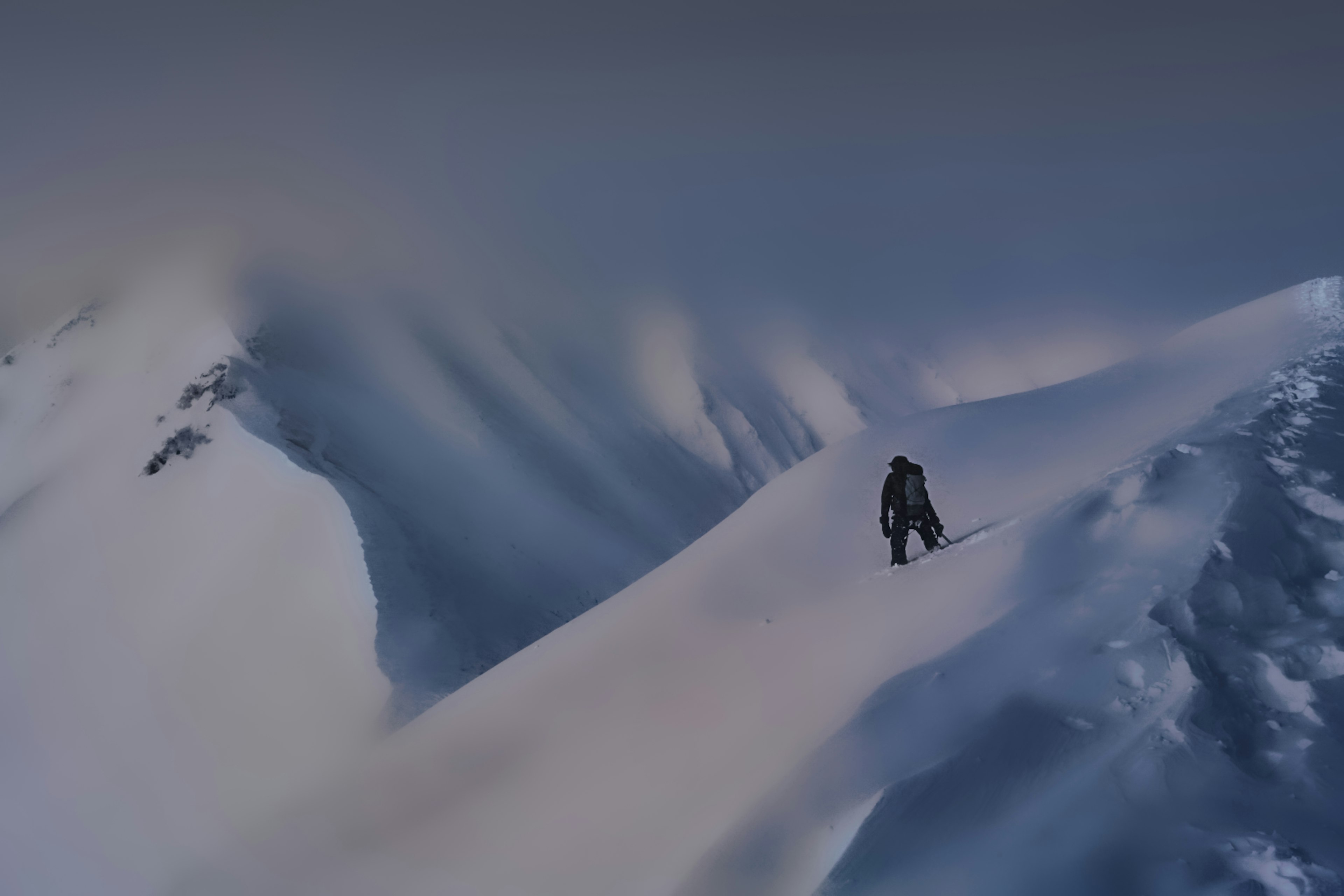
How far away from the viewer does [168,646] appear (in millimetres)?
17578

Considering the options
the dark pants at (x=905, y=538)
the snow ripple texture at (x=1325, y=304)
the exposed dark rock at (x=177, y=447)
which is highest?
the exposed dark rock at (x=177, y=447)

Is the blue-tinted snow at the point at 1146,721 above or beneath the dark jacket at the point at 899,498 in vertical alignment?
beneath

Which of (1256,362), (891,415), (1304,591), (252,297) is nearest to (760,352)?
(891,415)

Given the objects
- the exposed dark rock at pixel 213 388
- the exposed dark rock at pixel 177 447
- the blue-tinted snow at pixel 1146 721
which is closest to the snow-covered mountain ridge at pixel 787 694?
the blue-tinted snow at pixel 1146 721

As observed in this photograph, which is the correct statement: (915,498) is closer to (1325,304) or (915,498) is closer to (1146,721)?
(1146,721)

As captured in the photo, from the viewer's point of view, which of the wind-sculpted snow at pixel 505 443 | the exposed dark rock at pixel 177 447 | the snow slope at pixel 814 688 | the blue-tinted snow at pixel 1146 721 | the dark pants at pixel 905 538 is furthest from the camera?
the exposed dark rock at pixel 177 447

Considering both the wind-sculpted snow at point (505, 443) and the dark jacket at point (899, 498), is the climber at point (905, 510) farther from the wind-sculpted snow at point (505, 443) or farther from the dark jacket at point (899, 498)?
the wind-sculpted snow at point (505, 443)

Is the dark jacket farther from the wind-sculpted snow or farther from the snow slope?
the wind-sculpted snow

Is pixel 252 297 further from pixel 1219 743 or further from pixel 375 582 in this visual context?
pixel 1219 743

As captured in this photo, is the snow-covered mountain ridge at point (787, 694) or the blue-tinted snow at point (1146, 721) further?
the snow-covered mountain ridge at point (787, 694)

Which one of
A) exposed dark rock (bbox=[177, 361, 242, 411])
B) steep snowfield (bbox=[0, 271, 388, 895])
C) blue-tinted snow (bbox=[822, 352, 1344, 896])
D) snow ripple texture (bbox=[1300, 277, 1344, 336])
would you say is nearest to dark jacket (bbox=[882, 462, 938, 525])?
blue-tinted snow (bbox=[822, 352, 1344, 896])

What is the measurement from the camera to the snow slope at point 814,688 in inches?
161

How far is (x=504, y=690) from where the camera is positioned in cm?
784

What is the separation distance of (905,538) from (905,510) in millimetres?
276
